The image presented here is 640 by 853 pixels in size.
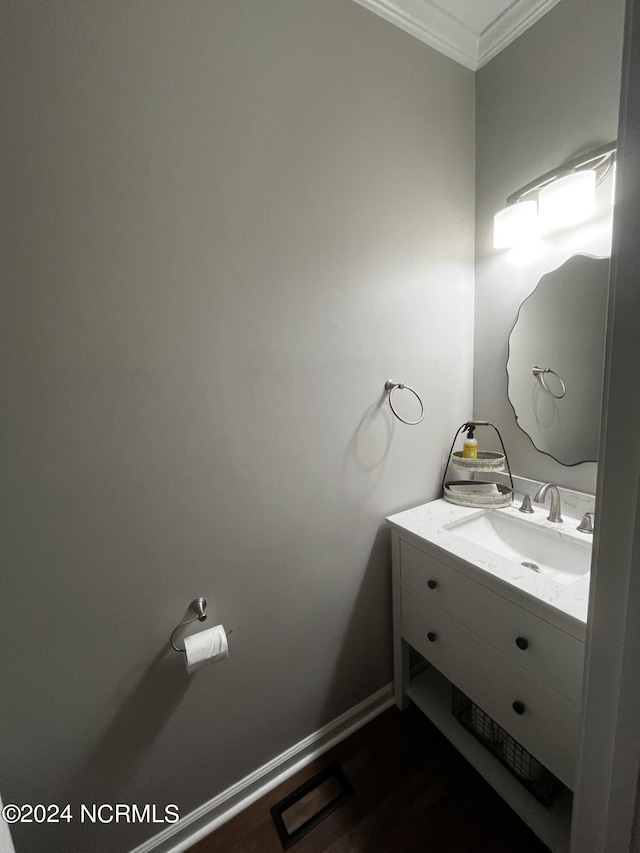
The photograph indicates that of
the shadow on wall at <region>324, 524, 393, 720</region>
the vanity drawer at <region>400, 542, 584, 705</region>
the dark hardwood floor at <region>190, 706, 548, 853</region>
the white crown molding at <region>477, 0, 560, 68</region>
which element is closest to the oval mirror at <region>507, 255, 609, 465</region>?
the vanity drawer at <region>400, 542, 584, 705</region>

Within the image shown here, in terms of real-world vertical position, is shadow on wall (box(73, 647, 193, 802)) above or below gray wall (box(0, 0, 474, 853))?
below

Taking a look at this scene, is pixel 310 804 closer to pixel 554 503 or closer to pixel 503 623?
pixel 503 623

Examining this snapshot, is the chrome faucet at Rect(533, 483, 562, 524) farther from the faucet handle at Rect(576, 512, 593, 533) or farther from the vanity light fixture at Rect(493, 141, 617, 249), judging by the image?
the vanity light fixture at Rect(493, 141, 617, 249)

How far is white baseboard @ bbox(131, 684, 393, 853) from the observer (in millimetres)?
1050

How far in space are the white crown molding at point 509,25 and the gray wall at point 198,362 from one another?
0.39 ft

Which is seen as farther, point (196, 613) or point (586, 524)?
point (586, 524)

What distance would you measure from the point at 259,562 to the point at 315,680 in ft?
1.84

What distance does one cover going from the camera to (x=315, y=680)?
1277mm

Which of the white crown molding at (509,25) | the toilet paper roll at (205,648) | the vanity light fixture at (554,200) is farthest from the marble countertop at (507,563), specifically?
the white crown molding at (509,25)

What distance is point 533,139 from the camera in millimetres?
1249

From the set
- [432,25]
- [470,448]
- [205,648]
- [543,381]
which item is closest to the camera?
[205,648]

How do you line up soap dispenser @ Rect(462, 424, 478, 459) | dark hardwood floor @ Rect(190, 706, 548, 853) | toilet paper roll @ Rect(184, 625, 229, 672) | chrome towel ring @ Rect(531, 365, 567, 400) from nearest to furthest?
toilet paper roll @ Rect(184, 625, 229, 672) → dark hardwood floor @ Rect(190, 706, 548, 853) → chrome towel ring @ Rect(531, 365, 567, 400) → soap dispenser @ Rect(462, 424, 478, 459)

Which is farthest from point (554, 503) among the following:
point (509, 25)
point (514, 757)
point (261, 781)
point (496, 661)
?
point (509, 25)

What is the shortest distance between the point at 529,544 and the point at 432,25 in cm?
190
